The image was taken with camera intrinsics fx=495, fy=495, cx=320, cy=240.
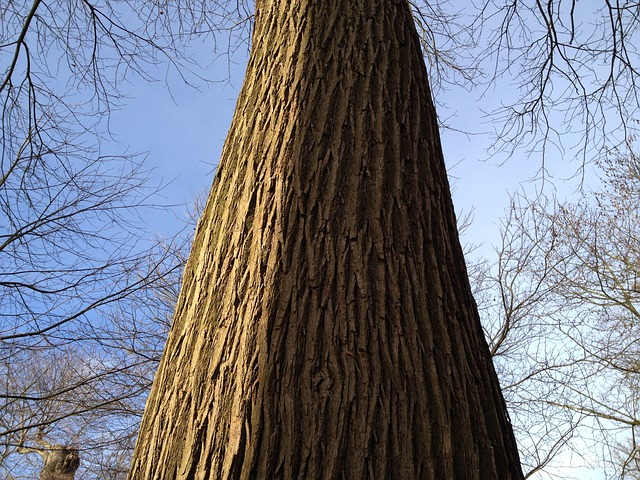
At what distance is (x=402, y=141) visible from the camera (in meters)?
1.81

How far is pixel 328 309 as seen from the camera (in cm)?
140

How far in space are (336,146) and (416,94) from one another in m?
0.53

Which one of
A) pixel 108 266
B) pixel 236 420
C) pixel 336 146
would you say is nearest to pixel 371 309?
pixel 236 420

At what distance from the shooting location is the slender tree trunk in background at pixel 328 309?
126cm

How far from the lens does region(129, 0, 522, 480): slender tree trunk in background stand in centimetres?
126

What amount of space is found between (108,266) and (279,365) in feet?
11.4

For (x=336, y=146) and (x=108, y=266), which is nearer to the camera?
(x=336, y=146)

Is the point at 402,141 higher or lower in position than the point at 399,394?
higher

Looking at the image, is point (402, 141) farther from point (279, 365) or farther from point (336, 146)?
point (279, 365)

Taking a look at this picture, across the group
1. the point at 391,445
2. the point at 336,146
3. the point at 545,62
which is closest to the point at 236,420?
the point at 391,445

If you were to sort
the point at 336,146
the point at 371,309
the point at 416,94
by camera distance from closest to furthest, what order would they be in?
the point at 371,309 < the point at 336,146 < the point at 416,94

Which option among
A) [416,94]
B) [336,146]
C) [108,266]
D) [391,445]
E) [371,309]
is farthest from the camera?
[108,266]

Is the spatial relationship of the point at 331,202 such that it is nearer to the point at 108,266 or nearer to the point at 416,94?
the point at 416,94

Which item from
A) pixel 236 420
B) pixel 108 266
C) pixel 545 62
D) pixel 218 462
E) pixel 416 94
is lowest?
pixel 218 462
